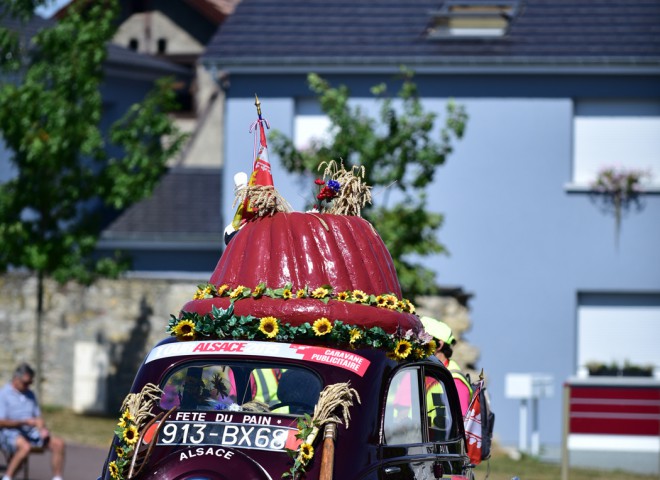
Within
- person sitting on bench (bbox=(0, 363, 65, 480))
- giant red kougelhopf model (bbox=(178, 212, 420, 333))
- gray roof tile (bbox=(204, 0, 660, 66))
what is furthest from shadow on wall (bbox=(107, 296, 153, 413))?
giant red kougelhopf model (bbox=(178, 212, 420, 333))

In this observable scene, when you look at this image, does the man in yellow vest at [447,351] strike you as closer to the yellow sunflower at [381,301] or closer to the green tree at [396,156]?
the yellow sunflower at [381,301]

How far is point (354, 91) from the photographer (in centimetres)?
2445

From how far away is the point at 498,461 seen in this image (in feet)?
65.5

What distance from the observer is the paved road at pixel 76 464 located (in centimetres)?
1598

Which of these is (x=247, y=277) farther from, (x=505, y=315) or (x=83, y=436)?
(x=505, y=315)

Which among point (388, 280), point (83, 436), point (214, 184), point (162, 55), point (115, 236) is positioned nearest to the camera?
point (388, 280)

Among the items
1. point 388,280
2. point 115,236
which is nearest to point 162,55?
point 115,236

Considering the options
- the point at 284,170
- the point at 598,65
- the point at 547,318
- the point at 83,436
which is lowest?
the point at 83,436

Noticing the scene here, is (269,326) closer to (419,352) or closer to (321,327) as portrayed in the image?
(321,327)

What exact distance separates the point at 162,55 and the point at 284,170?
2004 centimetres

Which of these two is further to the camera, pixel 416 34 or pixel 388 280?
pixel 416 34

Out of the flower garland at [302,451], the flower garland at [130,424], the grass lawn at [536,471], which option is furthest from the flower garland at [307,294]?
the grass lawn at [536,471]

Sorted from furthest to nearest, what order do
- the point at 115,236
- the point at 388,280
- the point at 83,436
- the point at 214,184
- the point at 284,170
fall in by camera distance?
the point at 214,184, the point at 115,236, the point at 284,170, the point at 83,436, the point at 388,280

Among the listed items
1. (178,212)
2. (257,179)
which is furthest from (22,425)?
(178,212)
